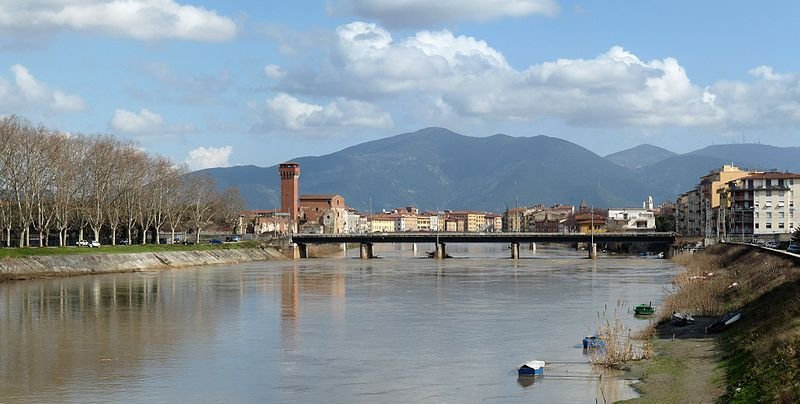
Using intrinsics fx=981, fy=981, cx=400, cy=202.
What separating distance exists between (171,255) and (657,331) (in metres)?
84.1

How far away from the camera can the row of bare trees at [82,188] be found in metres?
94.6

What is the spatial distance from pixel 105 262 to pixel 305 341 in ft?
208

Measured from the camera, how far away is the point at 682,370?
30.0 meters

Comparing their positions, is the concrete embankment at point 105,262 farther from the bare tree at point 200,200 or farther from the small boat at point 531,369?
the small boat at point 531,369

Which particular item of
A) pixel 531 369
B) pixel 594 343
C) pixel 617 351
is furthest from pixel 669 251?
pixel 531 369

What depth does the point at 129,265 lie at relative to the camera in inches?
4048

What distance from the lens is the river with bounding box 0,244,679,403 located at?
1145 inches

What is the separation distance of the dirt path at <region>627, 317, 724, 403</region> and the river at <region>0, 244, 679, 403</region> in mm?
1031

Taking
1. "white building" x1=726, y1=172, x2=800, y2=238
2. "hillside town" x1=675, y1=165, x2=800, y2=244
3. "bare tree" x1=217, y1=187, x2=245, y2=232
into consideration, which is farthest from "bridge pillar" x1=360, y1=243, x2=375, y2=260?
"white building" x1=726, y1=172, x2=800, y2=238

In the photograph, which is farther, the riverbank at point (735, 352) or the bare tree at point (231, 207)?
the bare tree at point (231, 207)

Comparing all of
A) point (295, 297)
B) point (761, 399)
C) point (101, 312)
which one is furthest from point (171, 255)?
point (761, 399)

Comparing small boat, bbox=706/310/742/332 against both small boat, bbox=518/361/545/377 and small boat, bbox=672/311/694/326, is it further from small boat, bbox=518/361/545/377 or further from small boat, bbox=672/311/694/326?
small boat, bbox=518/361/545/377

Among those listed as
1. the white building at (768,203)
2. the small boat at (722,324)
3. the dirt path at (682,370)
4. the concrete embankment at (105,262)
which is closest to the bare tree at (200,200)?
the concrete embankment at (105,262)

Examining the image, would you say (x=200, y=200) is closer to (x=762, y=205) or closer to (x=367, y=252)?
(x=367, y=252)
